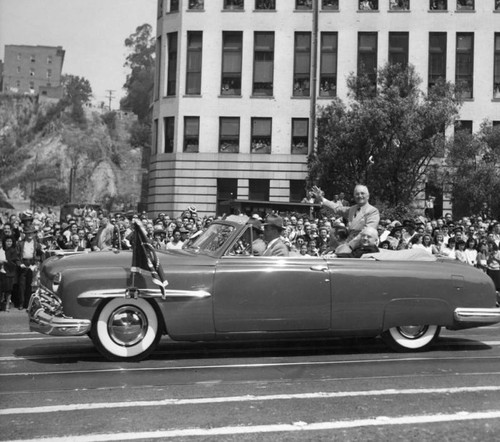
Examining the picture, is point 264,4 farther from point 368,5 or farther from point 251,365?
point 251,365

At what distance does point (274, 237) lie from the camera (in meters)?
9.05

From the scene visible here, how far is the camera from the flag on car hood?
820cm

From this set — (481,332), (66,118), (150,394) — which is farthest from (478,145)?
(66,118)

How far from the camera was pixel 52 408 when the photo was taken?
20.2ft

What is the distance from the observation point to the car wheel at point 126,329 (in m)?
8.22

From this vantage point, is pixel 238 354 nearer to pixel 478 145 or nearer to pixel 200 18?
pixel 478 145

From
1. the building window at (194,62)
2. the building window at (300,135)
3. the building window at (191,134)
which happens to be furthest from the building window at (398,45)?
the building window at (191,134)

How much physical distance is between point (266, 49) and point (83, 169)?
78138 mm

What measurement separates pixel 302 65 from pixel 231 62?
377 cm

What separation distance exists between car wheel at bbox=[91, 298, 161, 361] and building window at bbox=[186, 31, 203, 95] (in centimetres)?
3314

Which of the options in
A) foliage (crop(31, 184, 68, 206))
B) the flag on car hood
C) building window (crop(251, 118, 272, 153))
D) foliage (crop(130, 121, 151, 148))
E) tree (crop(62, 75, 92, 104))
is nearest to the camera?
the flag on car hood

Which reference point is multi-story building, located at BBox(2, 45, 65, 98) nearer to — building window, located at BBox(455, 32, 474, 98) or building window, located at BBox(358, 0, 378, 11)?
building window, located at BBox(358, 0, 378, 11)

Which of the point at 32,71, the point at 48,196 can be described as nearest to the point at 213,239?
the point at 48,196

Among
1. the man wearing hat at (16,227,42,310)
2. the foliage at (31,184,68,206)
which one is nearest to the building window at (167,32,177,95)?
the man wearing hat at (16,227,42,310)
